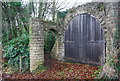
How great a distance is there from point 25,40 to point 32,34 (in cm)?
134

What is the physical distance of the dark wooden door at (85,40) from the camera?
5.26 meters

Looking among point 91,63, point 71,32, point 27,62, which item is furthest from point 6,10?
point 91,63

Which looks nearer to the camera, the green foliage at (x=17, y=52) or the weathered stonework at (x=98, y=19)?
the weathered stonework at (x=98, y=19)

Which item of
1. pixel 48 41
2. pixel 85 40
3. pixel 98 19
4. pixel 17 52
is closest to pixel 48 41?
pixel 48 41

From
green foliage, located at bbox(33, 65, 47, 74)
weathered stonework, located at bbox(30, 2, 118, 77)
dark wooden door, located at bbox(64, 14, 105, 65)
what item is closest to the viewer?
weathered stonework, located at bbox(30, 2, 118, 77)

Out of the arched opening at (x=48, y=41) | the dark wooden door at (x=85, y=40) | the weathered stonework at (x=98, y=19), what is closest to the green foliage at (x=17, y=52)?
the weathered stonework at (x=98, y=19)

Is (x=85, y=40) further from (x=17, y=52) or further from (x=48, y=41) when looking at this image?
(x=17, y=52)

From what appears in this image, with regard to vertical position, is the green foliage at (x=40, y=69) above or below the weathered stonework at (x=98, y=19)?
below

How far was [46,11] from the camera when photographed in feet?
31.4

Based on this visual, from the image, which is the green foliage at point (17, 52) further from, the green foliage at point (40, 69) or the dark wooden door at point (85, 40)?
the dark wooden door at point (85, 40)

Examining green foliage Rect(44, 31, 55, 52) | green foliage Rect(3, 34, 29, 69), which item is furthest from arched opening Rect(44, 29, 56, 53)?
green foliage Rect(3, 34, 29, 69)

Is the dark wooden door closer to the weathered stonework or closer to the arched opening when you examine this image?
the weathered stonework

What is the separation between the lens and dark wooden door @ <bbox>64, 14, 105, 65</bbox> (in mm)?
5262

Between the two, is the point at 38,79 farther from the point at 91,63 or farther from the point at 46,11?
the point at 46,11
